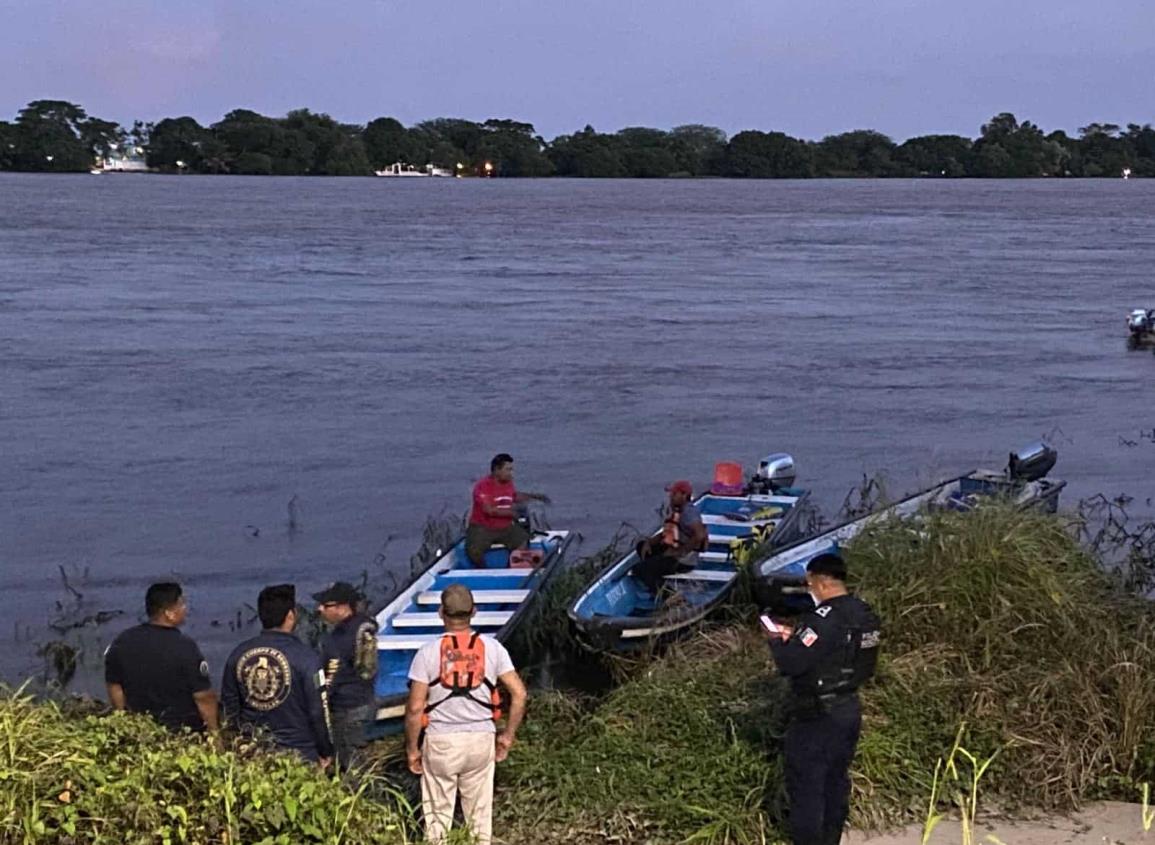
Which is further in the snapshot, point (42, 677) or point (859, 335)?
point (859, 335)

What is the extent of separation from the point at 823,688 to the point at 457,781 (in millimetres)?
1867

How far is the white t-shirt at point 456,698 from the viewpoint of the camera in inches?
299

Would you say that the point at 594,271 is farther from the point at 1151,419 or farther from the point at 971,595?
the point at 971,595

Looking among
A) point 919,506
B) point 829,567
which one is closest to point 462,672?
point 829,567

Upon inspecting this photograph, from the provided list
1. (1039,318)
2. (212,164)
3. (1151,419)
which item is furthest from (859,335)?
(212,164)

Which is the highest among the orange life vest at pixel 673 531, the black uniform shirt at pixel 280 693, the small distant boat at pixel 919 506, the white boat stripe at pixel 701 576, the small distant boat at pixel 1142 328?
the black uniform shirt at pixel 280 693

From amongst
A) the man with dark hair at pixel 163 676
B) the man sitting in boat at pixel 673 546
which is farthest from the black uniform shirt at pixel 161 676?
the man sitting in boat at pixel 673 546

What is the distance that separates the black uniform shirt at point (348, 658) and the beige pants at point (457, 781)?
4.20 feet

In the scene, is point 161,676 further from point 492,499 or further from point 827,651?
point 492,499

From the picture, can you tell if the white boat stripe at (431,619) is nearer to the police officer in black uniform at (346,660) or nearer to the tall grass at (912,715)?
the tall grass at (912,715)

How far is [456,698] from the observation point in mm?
7578

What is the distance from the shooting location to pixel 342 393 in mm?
30406

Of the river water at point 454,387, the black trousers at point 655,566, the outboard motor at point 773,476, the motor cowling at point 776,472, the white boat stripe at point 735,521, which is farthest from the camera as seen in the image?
the river water at point 454,387

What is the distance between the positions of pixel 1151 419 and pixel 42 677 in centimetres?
2112
